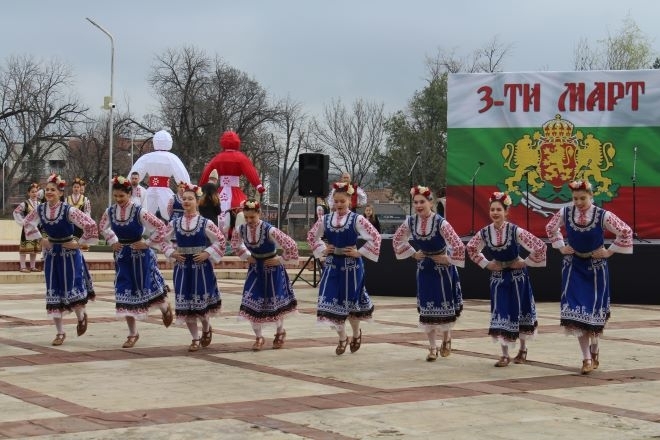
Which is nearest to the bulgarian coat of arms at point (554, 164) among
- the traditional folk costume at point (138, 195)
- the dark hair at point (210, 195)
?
the dark hair at point (210, 195)

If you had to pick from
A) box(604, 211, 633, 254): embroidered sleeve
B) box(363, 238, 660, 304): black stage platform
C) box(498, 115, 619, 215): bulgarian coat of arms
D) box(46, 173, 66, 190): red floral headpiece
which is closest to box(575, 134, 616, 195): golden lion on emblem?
box(498, 115, 619, 215): bulgarian coat of arms

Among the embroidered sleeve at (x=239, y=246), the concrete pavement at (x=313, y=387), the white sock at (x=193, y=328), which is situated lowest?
the concrete pavement at (x=313, y=387)

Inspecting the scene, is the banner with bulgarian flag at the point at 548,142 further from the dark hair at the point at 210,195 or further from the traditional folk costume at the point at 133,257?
the traditional folk costume at the point at 133,257

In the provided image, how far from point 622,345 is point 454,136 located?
9008 millimetres

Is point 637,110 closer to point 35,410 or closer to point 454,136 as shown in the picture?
point 454,136

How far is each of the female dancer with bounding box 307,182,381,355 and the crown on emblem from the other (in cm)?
1018

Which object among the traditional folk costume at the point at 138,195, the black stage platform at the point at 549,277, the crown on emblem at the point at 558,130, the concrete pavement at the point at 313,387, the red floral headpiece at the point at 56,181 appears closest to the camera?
the concrete pavement at the point at 313,387

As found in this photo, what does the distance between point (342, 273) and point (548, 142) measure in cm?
1037

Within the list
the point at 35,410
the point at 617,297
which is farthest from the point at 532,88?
the point at 35,410

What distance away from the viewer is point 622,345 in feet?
42.4

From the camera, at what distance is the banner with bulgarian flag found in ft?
68.2

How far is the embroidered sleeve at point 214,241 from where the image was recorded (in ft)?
38.8

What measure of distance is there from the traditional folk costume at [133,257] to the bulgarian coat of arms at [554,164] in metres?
10.5

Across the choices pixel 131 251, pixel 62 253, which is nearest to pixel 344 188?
pixel 131 251
